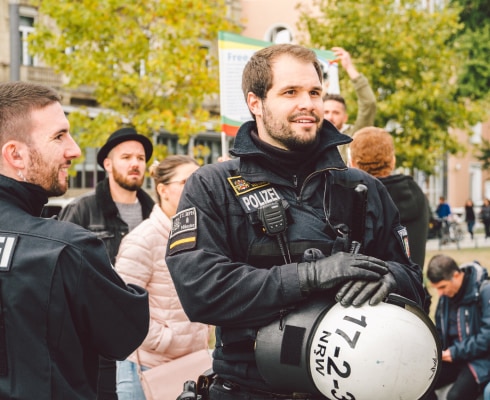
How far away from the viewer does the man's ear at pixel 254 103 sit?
2.63m

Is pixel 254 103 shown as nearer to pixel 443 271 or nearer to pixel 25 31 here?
pixel 443 271

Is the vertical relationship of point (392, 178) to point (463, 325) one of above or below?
above

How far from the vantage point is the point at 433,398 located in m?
5.15

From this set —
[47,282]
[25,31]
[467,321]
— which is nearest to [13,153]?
[47,282]

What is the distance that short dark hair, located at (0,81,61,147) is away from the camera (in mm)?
2273

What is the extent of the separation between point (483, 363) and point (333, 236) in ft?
11.7

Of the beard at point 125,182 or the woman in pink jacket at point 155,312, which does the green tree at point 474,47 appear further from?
the woman in pink jacket at point 155,312

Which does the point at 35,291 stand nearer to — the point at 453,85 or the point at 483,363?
the point at 483,363

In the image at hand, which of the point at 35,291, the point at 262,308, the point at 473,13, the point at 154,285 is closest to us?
the point at 35,291

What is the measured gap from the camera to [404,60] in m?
22.3

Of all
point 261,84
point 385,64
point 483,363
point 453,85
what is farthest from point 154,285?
point 453,85

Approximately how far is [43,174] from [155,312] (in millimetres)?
1755

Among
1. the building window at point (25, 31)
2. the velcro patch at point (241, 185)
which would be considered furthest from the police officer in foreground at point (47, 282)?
the building window at point (25, 31)

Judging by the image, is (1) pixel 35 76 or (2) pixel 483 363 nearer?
(2) pixel 483 363
